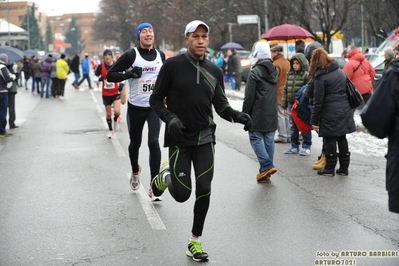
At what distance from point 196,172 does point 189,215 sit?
5.95 feet

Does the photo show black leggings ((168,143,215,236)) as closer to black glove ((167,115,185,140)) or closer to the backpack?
black glove ((167,115,185,140))

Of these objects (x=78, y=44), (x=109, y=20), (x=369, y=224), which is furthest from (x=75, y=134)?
(x=78, y=44)

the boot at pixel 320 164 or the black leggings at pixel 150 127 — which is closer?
the black leggings at pixel 150 127

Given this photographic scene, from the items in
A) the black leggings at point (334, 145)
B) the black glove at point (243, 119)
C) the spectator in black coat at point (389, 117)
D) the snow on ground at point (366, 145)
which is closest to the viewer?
the spectator in black coat at point (389, 117)

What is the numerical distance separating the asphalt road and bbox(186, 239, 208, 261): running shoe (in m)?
0.07

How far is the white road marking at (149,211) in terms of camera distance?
729 centimetres

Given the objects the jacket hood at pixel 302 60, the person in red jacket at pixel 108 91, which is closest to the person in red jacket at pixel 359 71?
the jacket hood at pixel 302 60

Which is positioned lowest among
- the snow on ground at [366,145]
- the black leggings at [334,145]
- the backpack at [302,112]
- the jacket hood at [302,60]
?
the snow on ground at [366,145]

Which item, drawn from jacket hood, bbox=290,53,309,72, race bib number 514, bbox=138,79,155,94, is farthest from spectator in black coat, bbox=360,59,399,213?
jacket hood, bbox=290,53,309,72

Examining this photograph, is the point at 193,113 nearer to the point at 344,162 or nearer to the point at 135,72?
the point at 135,72

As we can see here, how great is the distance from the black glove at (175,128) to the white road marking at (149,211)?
1634 millimetres

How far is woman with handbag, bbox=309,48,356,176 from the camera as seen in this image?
9.80 meters

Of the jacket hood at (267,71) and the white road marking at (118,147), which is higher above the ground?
the jacket hood at (267,71)

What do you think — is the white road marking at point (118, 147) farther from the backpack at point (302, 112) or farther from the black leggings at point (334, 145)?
the black leggings at point (334, 145)
